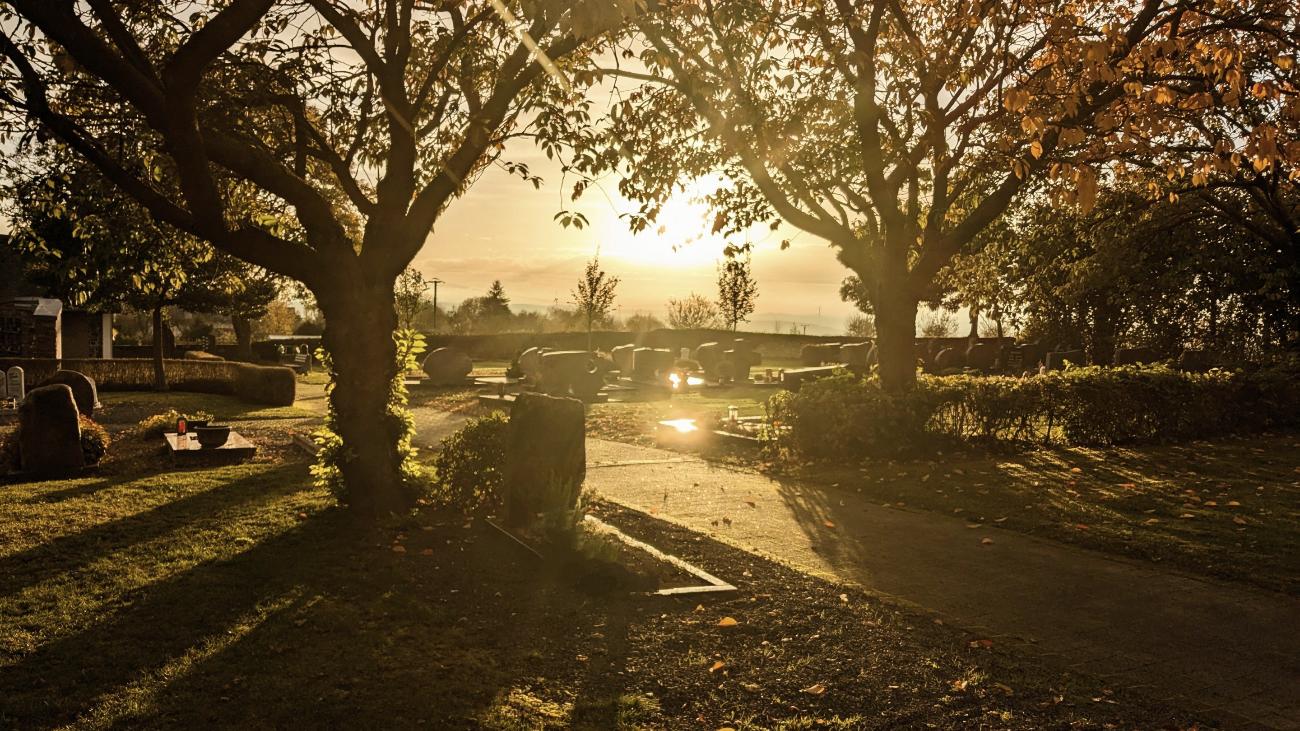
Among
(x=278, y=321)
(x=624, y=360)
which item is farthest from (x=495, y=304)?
(x=624, y=360)

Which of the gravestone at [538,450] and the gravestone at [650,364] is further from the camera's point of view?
the gravestone at [650,364]

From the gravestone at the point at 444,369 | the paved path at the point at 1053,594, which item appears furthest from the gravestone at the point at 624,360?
the paved path at the point at 1053,594

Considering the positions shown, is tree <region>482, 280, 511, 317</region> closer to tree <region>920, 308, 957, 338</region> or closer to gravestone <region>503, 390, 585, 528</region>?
tree <region>920, 308, 957, 338</region>

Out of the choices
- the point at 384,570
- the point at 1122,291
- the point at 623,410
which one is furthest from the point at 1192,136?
the point at 384,570

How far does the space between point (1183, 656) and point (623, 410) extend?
16.7m

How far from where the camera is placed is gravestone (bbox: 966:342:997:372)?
3908cm

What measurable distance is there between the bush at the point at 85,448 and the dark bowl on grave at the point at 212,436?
130cm

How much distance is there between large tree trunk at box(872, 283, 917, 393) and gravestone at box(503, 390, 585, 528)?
7.52 metres

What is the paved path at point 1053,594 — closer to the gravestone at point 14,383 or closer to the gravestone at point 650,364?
the gravestone at point 14,383

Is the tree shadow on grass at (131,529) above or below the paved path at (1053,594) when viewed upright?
below

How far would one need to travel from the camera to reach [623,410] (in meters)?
21.3

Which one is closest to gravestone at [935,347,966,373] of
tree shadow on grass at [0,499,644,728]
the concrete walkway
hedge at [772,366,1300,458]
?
hedge at [772,366,1300,458]

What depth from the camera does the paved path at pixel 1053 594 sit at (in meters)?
4.73

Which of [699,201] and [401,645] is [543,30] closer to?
[401,645]
